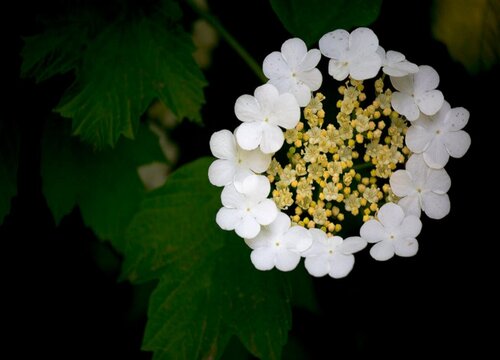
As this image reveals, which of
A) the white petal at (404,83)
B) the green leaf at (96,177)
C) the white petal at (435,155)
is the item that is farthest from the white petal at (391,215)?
the green leaf at (96,177)

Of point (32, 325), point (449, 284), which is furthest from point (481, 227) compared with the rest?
point (32, 325)

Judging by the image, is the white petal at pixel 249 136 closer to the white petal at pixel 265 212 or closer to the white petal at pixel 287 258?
the white petal at pixel 265 212

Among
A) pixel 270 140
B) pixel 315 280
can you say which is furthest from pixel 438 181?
pixel 315 280

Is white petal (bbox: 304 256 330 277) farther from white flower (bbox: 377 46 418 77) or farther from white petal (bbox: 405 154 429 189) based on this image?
white flower (bbox: 377 46 418 77)

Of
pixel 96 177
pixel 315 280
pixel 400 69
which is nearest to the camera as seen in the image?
pixel 400 69

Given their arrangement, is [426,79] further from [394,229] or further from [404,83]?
[394,229]
